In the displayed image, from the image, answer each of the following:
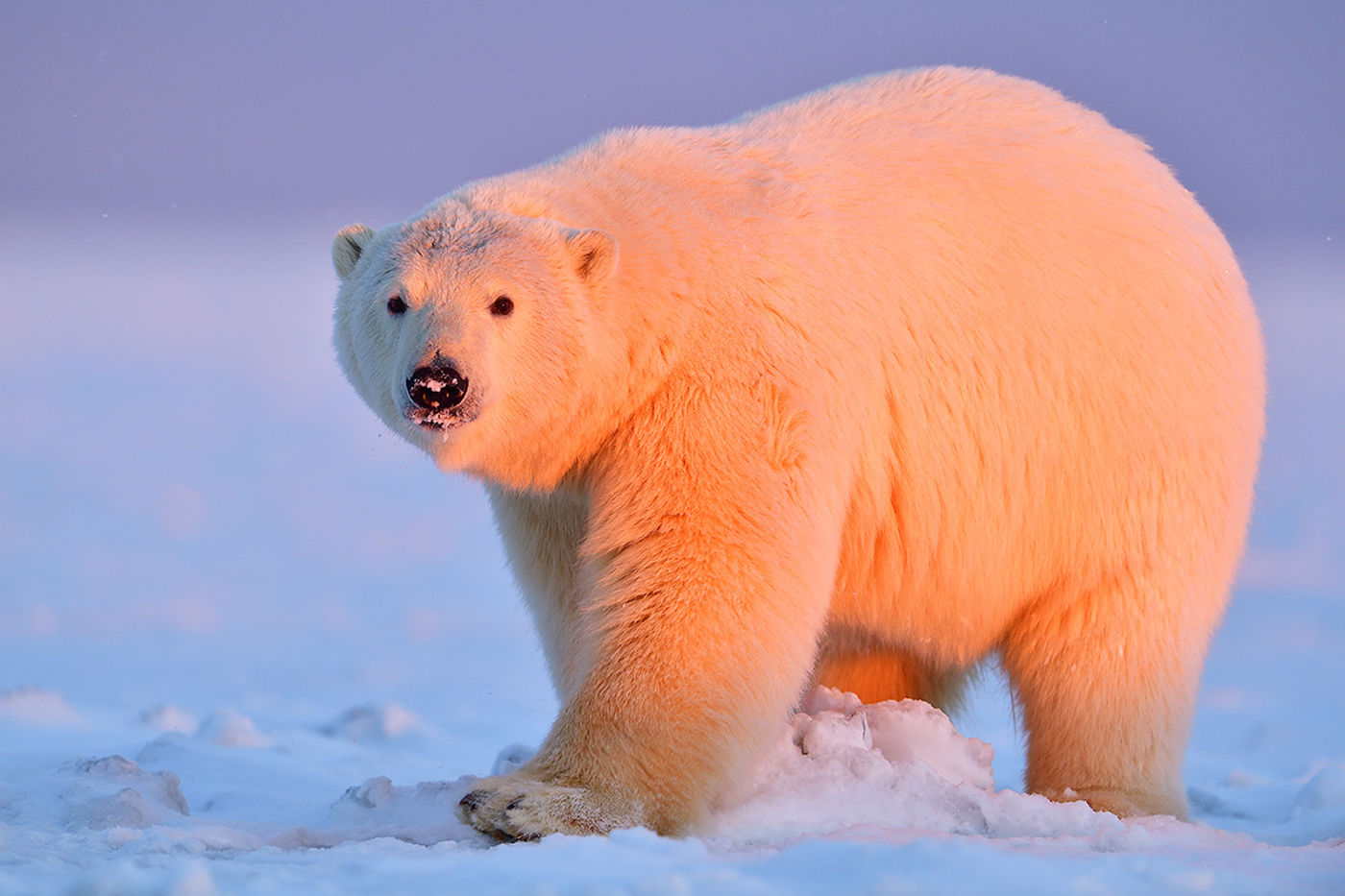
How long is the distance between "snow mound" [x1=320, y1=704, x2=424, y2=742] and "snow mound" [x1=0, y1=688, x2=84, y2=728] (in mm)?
1232

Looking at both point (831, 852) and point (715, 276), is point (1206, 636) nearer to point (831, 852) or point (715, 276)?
point (715, 276)

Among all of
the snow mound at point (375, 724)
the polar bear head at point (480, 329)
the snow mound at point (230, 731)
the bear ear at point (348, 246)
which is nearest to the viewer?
the polar bear head at point (480, 329)

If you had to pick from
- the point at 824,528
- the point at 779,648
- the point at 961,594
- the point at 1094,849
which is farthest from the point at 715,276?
the point at 1094,849

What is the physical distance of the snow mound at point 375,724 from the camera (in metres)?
7.11

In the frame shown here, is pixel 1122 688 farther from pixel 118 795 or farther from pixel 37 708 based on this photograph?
pixel 37 708

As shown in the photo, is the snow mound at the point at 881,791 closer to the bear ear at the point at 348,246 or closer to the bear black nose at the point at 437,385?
the bear black nose at the point at 437,385

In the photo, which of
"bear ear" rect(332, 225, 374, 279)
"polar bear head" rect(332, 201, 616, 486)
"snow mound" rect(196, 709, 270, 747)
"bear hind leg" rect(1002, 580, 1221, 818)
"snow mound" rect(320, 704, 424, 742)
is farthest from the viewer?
"snow mound" rect(320, 704, 424, 742)

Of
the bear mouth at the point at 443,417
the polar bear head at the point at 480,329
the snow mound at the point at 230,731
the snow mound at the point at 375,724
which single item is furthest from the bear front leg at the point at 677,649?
the snow mound at the point at 375,724

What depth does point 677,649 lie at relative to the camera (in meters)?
3.96

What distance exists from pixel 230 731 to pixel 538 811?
128 inches

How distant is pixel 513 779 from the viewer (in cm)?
392

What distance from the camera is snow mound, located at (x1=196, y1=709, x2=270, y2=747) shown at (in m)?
6.49

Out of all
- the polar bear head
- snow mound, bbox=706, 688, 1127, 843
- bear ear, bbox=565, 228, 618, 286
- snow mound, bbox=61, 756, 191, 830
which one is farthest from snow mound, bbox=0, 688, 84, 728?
bear ear, bbox=565, 228, 618, 286

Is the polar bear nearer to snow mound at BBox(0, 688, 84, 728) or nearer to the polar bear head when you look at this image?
the polar bear head
